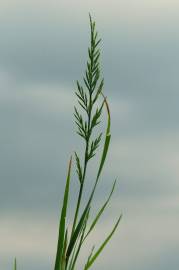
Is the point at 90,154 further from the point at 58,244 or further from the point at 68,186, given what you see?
the point at 58,244

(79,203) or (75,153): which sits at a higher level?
(75,153)

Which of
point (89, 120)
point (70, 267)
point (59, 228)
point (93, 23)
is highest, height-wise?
point (93, 23)

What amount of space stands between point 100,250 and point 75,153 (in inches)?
32.0

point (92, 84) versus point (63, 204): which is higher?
point (92, 84)

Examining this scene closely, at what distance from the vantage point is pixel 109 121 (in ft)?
14.6

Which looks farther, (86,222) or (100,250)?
(100,250)

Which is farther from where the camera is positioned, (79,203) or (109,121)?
(109,121)

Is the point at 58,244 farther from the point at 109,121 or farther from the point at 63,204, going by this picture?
the point at 109,121

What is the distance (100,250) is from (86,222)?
0.39 metres

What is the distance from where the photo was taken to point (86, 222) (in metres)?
4.15

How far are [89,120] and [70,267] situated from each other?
1.05m

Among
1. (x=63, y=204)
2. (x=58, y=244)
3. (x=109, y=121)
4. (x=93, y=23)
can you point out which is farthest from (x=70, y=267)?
(x=93, y=23)

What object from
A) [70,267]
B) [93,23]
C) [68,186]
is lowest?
[70,267]

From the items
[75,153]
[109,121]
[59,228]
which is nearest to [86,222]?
[59,228]
